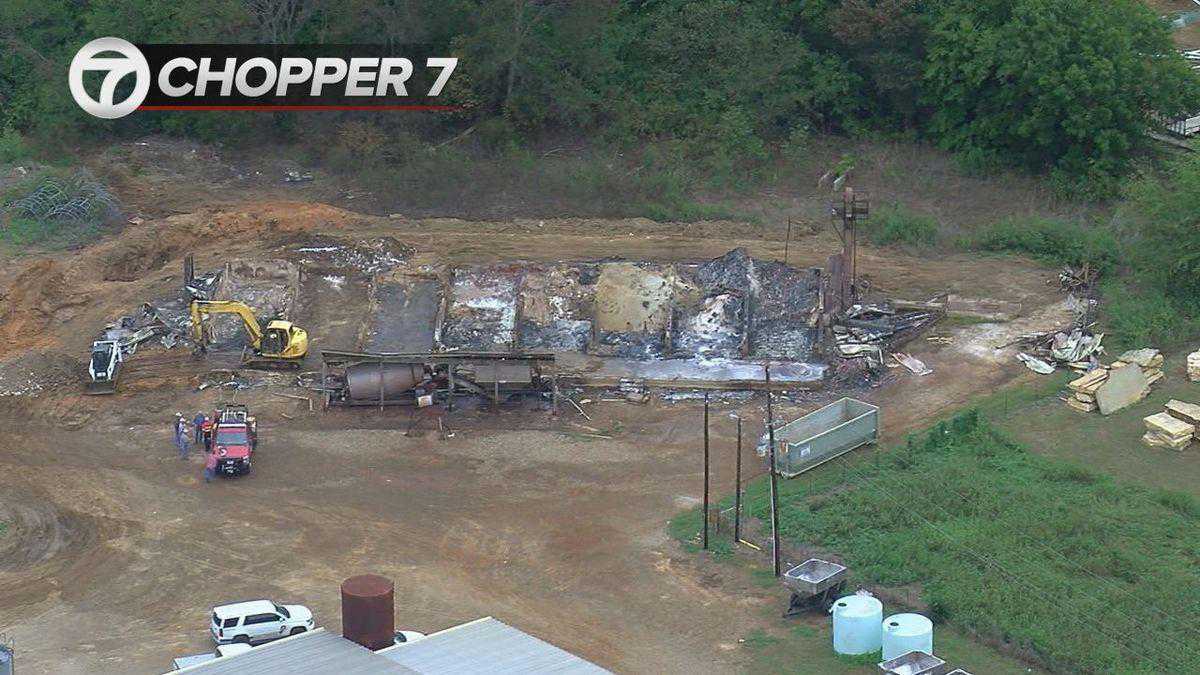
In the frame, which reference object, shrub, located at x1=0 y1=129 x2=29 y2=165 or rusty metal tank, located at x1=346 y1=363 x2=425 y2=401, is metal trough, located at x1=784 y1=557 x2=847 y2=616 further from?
shrub, located at x1=0 y1=129 x2=29 y2=165

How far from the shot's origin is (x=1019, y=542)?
37.5 metres

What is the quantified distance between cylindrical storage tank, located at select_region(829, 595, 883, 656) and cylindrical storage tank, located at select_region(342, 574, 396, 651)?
8846 millimetres

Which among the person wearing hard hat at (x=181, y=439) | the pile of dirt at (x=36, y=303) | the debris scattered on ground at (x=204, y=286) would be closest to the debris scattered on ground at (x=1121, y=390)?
the person wearing hard hat at (x=181, y=439)

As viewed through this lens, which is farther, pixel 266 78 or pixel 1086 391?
pixel 266 78

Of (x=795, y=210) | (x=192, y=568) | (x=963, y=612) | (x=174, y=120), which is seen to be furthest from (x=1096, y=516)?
(x=174, y=120)

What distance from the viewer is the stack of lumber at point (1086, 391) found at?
1788 inches

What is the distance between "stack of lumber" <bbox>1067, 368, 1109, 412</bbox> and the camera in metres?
45.4

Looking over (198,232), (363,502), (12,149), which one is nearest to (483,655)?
(363,502)

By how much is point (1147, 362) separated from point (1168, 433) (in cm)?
421

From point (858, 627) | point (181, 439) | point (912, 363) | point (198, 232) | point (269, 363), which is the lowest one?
point (858, 627)

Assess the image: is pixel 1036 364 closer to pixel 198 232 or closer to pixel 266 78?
pixel 198 232

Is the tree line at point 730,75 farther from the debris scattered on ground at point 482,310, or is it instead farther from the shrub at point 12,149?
the debris scattered on ground at point 482,310

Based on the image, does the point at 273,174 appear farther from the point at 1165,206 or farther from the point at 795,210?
the point at 1165,206

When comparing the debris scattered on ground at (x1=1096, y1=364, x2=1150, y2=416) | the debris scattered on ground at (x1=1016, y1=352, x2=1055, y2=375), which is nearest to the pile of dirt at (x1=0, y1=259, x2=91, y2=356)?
the debris scattered on ground at (x1=1016, y1=352, x2=1055, y2=375)
